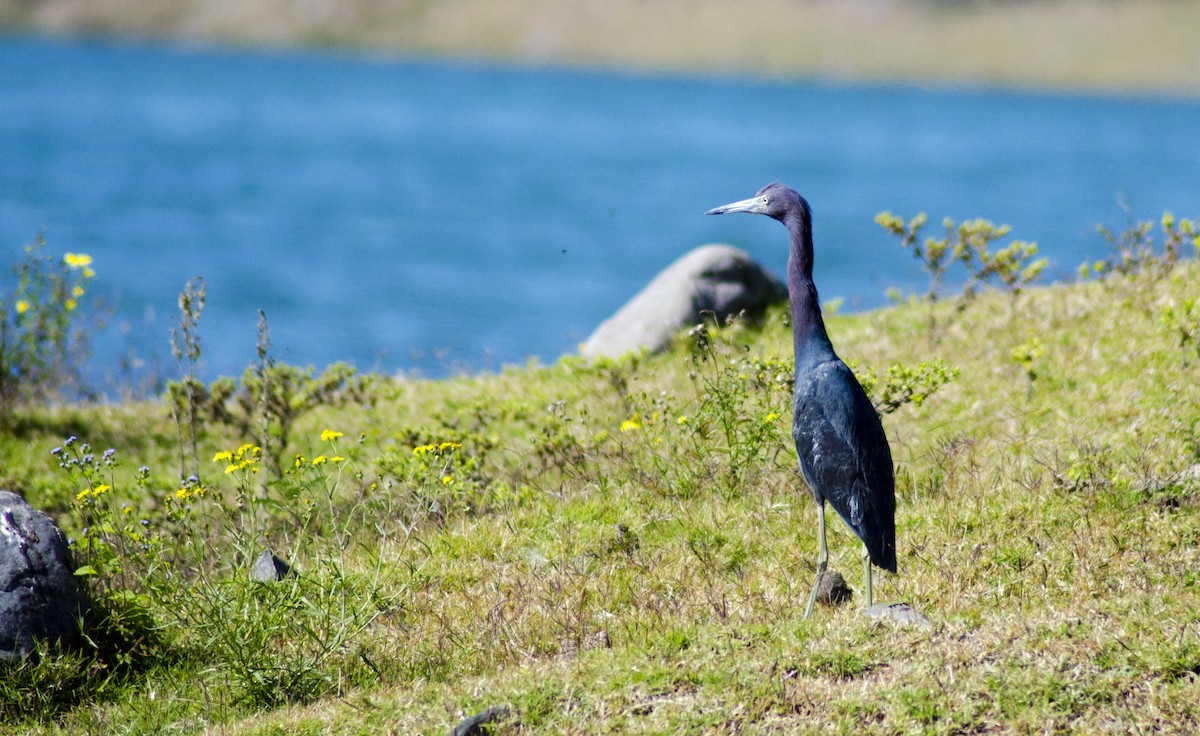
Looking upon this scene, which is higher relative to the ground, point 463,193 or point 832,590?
point 463,193

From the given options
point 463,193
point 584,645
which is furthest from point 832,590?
point 463,193

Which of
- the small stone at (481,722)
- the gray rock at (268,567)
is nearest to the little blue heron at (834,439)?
the small stone at (481,722)

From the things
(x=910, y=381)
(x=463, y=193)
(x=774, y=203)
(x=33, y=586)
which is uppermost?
(x=463, y=193)

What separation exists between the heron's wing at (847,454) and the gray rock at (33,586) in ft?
12.4

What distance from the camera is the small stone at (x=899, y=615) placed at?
17.7 ft

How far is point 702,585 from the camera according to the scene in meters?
6.24

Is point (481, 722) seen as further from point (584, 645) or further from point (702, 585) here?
point (702, 585)

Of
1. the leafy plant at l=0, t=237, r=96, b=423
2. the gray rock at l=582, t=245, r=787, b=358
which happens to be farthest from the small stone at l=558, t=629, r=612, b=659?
the leafy plant at l=0, t=237, r=96, b=423

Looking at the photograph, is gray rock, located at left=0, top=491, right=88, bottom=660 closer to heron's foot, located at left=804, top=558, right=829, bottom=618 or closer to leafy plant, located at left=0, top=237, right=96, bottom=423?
heron's foot, located at left=804, top=558, right=829, bottom=618

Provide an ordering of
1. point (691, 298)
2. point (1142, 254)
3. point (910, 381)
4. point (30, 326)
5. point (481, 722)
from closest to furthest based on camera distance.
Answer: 1. point (481, 722)
2. point (910, 381)
3. point (1142, 254)
4. point (30, 326)
5. point (691, 298)

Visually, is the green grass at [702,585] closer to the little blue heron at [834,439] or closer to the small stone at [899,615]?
the small stone at [899,615]

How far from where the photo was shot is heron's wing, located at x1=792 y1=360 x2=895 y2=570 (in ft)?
18.2

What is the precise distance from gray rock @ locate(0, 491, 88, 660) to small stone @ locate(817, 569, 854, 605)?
3793 millimetres

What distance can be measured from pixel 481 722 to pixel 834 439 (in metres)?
2.18
